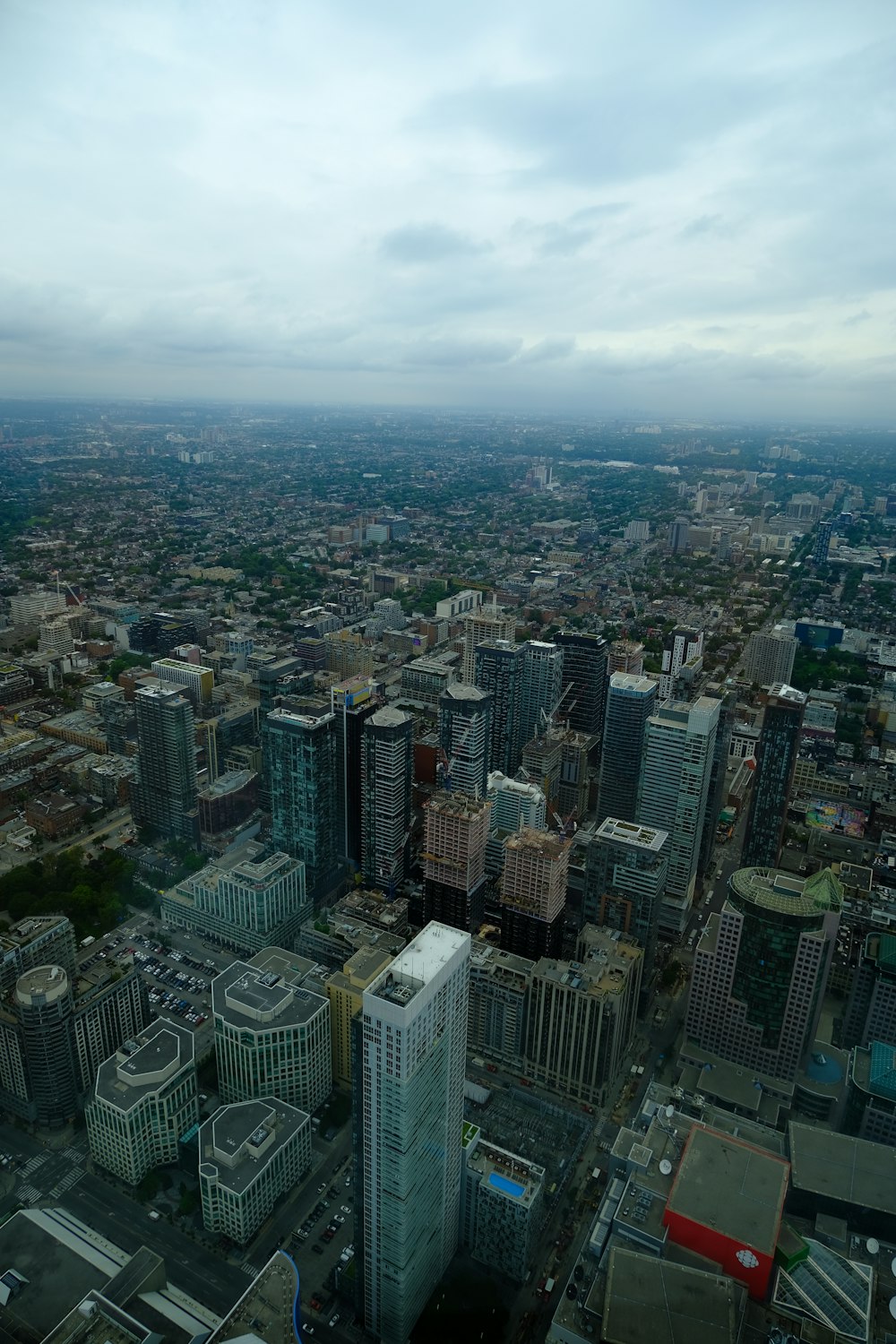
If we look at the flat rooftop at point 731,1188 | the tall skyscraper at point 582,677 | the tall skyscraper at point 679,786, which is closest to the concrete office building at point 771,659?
the tall skyscraper at point 582,677

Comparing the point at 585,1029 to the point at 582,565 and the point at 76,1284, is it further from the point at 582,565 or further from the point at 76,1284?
the point at 582,565

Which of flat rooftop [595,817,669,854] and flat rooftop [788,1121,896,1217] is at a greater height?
flat rooftop [595,817,669,854]

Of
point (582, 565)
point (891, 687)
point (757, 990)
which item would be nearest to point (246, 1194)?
point (757, 990)

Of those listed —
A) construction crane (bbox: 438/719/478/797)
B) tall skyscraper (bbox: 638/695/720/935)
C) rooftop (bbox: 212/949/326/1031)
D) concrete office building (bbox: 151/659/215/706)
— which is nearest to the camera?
rooftop (bbox: 212/949/326/1031)

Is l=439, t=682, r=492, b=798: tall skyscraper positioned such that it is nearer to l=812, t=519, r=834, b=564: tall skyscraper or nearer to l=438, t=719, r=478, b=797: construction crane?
l=438, t=719, r=478, b=797: construction crane

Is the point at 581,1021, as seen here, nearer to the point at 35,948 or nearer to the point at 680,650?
the point at 35,948

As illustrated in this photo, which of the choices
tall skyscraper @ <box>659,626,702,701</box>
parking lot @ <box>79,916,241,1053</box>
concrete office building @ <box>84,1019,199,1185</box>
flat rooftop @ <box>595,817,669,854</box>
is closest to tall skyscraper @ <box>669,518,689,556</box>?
tall skyscraper @ <box>659,626,702,701</box>
